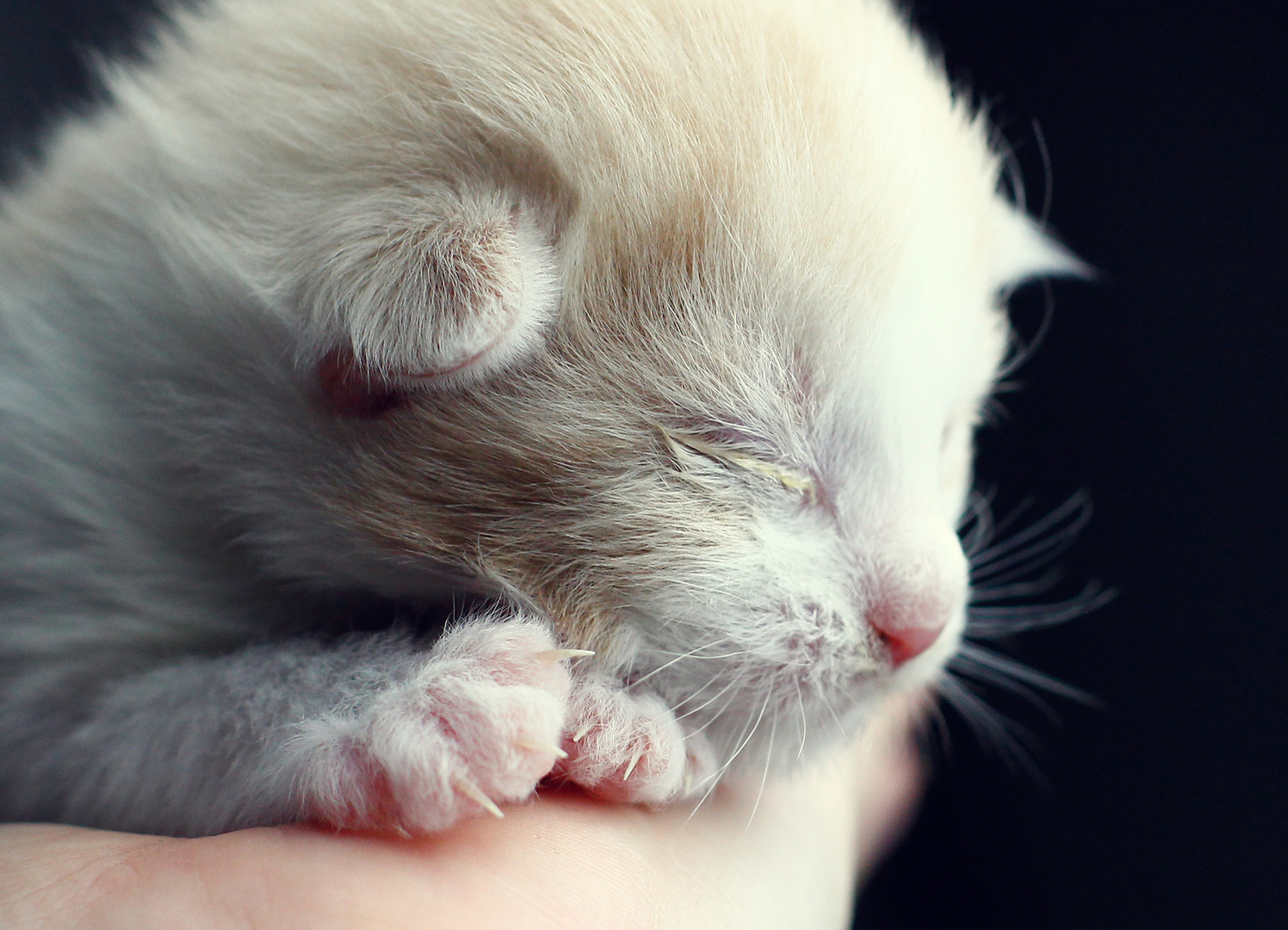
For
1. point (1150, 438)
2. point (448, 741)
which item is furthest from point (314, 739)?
point (1150, 438)

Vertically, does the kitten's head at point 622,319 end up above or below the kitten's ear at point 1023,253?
below

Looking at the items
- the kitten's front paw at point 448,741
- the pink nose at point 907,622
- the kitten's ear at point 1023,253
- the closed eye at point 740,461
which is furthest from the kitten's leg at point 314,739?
the kitten's ear at point 1023,253

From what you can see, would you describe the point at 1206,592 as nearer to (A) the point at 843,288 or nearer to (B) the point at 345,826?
(A) the point at 843,288

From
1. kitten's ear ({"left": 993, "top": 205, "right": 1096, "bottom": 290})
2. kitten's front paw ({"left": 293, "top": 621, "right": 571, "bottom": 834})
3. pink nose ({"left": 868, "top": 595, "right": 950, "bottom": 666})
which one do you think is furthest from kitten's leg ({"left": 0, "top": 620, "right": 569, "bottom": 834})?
kitten's ear ({"left": 993, "top": 205, "right": 1096, "bottom": 290})

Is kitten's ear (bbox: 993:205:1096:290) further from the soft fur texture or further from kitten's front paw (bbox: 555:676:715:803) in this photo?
kitten's front paw (bbox: 555:676:715:803)

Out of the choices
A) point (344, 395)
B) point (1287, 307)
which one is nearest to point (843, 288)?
point (344, 395)

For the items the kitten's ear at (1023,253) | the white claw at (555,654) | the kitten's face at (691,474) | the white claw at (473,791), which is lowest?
the white claw at (473,791)

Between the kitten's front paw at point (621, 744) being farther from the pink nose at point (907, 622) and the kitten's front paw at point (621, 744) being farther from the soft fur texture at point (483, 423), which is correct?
the pink nose at point (907, 622)
